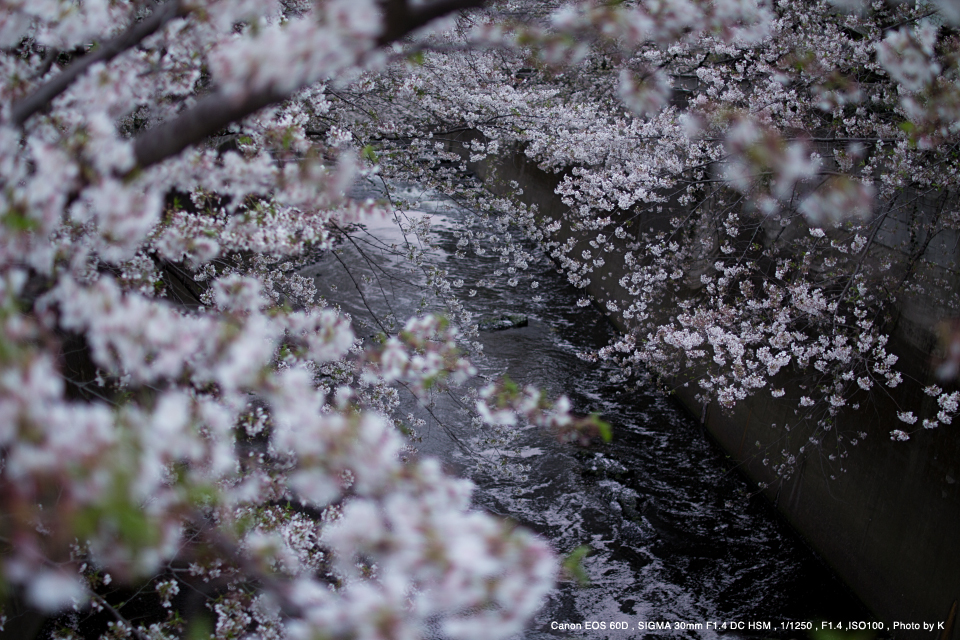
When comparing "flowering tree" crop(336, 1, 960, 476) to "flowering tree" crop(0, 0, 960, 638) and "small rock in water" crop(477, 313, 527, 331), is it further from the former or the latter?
"small rock in water" crop(477, 313, 527, 331)

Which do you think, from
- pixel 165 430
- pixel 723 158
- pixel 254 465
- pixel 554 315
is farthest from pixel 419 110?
pixel 165 430

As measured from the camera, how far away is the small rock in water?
12.9m

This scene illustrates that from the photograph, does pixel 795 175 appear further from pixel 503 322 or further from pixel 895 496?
pixel 503 322

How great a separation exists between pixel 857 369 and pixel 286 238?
622 cm

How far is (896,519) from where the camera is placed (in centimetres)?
632

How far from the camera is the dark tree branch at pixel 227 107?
5.34ft

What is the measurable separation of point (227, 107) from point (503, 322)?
38.0ft

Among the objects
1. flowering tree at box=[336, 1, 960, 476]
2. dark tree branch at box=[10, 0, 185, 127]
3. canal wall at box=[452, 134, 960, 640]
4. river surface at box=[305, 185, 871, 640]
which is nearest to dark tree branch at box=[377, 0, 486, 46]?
dark tree branch at box=[10, 0, 185, 127]

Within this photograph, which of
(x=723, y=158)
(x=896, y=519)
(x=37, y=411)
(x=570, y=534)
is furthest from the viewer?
(x=723, y=158)

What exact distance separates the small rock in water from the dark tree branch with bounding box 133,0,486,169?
36.0 feet

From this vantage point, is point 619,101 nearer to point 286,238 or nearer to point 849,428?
point 849,428

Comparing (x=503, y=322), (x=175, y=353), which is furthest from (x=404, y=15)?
(x=503, y=322)

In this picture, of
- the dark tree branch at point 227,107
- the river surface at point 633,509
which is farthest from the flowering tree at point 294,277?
the river surface at point 633,509

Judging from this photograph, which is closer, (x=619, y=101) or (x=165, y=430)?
(x=165, y=430)
